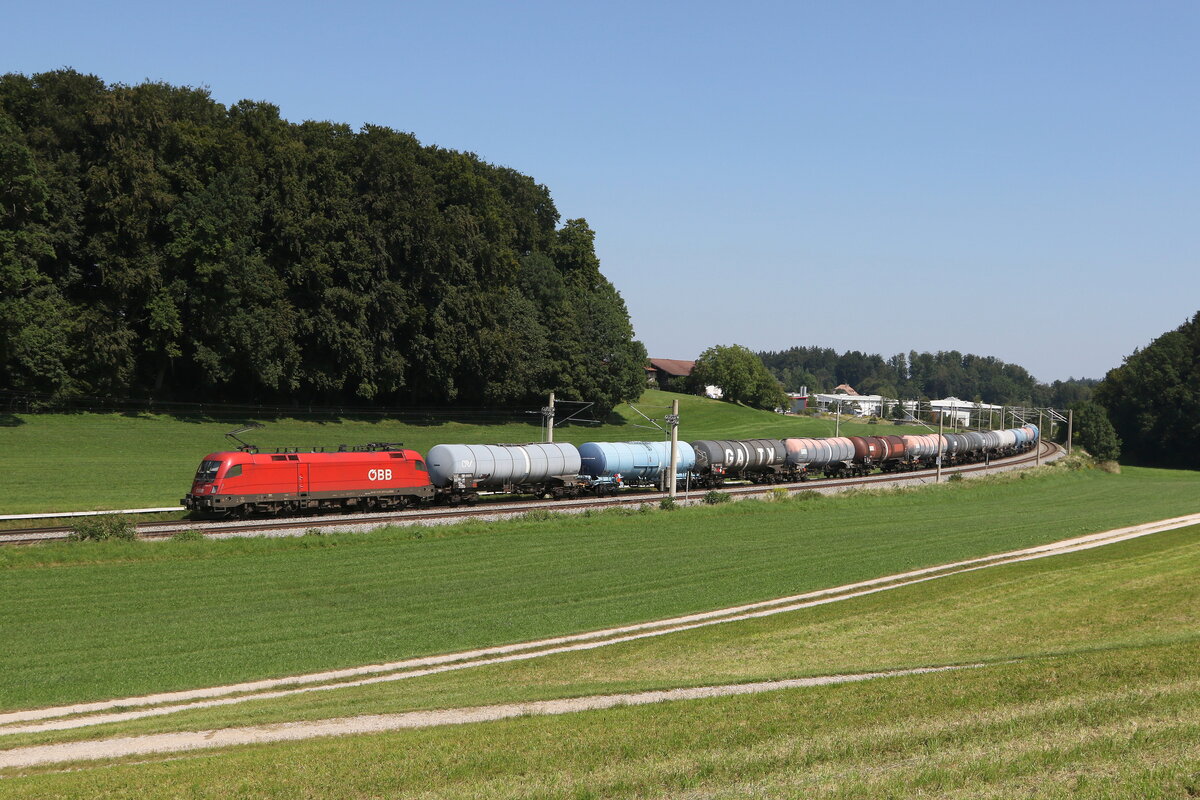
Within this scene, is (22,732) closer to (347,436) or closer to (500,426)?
(347,436)

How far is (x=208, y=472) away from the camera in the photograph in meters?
41.8

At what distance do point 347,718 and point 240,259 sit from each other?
5916 cm

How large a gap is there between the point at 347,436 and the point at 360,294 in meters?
11.7

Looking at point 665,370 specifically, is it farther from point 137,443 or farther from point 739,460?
point 137,443

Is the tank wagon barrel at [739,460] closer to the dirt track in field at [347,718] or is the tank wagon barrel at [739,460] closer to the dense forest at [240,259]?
the dense forest at [240,259]

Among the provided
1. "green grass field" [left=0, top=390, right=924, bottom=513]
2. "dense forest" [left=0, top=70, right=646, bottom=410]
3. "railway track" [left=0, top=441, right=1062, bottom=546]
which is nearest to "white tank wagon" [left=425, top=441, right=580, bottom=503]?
"railway track" [left=0, top=441, right=1062, bottom=546]

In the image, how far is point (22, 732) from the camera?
16.5 meters

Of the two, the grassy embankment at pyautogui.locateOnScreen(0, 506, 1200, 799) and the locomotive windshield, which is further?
the locomotive windshield

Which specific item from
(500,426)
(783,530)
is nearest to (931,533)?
(783,530)

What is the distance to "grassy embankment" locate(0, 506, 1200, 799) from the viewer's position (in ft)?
34.2

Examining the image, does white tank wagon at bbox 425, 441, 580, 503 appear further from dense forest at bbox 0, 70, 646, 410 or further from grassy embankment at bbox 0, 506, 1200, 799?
grassy embankment at bbox 0, 506, 1200, 799

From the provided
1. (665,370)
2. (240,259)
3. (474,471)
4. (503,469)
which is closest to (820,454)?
(503,469)

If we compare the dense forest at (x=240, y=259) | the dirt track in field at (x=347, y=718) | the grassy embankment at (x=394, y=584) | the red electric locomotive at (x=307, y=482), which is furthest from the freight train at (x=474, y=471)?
the dirt track in field at (x=347, y=718)

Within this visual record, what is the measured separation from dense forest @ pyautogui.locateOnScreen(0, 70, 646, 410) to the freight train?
18455 mm
